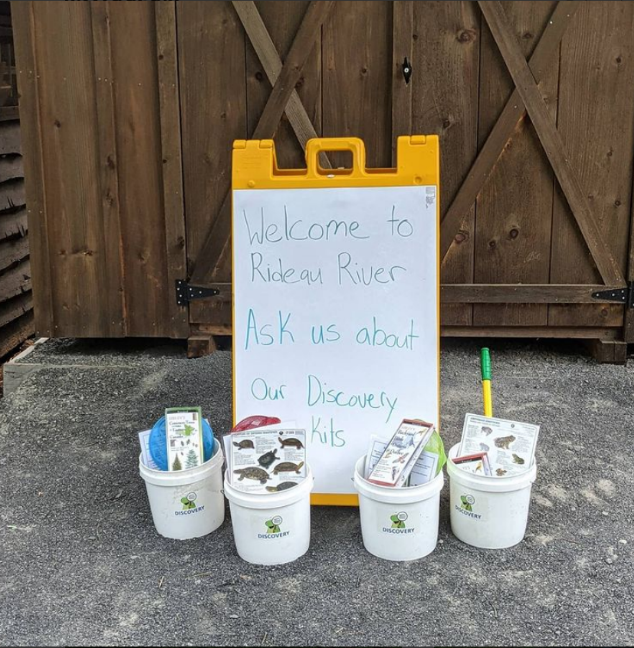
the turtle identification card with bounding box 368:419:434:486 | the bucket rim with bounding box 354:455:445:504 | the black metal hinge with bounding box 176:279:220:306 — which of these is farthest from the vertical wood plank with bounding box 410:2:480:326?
the bucket rim with bounding box 354:455:445:504

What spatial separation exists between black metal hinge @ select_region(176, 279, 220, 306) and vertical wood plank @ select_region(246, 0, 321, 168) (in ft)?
2.91

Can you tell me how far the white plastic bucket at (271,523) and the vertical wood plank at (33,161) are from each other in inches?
104

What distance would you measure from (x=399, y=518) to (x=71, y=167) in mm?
3095

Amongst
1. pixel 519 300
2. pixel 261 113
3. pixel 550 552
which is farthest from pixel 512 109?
pixel 550 552

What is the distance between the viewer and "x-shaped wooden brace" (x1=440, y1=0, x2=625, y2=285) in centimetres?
421

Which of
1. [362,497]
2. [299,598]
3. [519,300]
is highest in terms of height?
[519,300]

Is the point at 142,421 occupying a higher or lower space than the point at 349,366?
lower

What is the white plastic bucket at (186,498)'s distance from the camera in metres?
2.78

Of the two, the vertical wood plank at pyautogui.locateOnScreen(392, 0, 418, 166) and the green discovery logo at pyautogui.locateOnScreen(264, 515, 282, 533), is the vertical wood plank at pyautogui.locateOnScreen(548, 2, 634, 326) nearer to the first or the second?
the vertical wood plank at pyautogui.locateOnScreen(392, 0, 418, 166)

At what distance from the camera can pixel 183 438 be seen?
9.22ft

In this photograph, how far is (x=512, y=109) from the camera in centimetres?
429

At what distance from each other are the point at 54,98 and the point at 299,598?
11.0ft

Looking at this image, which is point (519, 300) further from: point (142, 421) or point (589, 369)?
point (142, 421)

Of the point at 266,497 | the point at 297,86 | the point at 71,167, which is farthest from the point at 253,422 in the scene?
the point at 71,167
